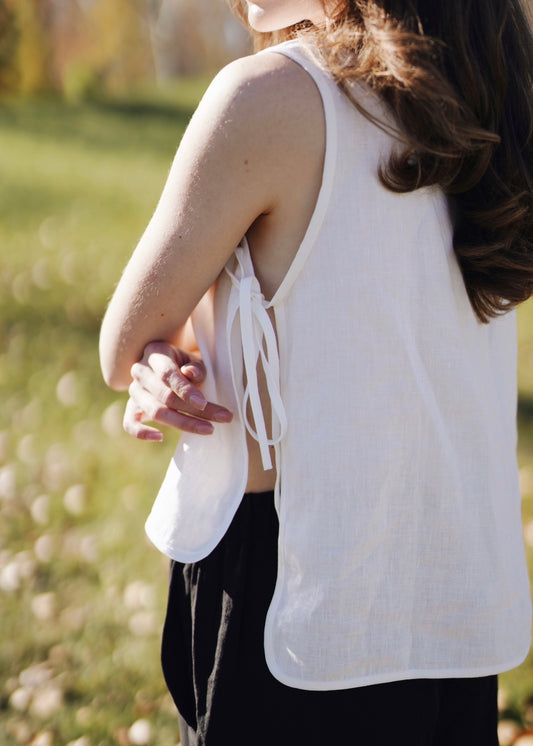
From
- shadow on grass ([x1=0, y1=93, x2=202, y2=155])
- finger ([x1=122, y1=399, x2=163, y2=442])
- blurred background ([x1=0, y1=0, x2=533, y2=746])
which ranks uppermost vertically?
finger ([x1=122, y1=399, x2=163, y2=442])

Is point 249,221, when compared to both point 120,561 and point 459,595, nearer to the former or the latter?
point 459,595

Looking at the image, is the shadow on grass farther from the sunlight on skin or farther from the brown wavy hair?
the brown wavy hair

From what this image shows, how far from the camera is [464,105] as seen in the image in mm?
1198

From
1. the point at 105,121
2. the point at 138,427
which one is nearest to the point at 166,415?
the point at 138,427

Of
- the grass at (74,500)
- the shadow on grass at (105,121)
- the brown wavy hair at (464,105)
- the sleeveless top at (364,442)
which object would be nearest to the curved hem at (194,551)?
the sleeveless top at (364,442)

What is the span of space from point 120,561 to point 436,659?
191cm

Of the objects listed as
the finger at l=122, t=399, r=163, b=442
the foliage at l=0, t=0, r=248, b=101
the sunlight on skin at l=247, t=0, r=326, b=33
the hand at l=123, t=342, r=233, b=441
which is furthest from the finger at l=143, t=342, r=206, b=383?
the foliage at l=0, t=0, r=248, b=101

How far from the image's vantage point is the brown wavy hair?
1.16 metres

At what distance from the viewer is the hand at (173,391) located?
129cm

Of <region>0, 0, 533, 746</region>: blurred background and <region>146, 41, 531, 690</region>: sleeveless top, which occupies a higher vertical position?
<region>146, 41, 531, 690</region>: sleeveless top

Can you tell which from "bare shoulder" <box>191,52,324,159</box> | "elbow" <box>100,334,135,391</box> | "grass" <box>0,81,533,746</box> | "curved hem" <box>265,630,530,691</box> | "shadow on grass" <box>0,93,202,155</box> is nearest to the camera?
"bare shoulder" <box>191,52,324,159</box>

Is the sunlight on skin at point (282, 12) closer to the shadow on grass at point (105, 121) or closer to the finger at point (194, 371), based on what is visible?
the finger at point (194, 371)

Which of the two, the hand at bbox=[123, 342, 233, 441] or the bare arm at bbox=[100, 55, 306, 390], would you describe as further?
the hand at bbox=[123, 342, 233, 441]

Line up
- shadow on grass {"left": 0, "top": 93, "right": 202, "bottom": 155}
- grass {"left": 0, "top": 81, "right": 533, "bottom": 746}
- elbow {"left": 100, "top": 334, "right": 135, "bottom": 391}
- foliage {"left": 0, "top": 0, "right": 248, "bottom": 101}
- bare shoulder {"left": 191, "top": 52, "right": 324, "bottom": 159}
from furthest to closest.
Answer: foliage {"left": 0, "top": 0, "right": 248, "bottom": 101}
shadow on grass {"left": 0, "top": 93, "right": 202, "bottom": 155}
grass {"left": 0, "top": 81, "right": 533, "bottom": 746}
elbow {"left": 100, "top": 334, "right": 135, "bottom": 391}
bare shoulder {"left": 191, "top": 52, "right": 324, "bottom": 159}
